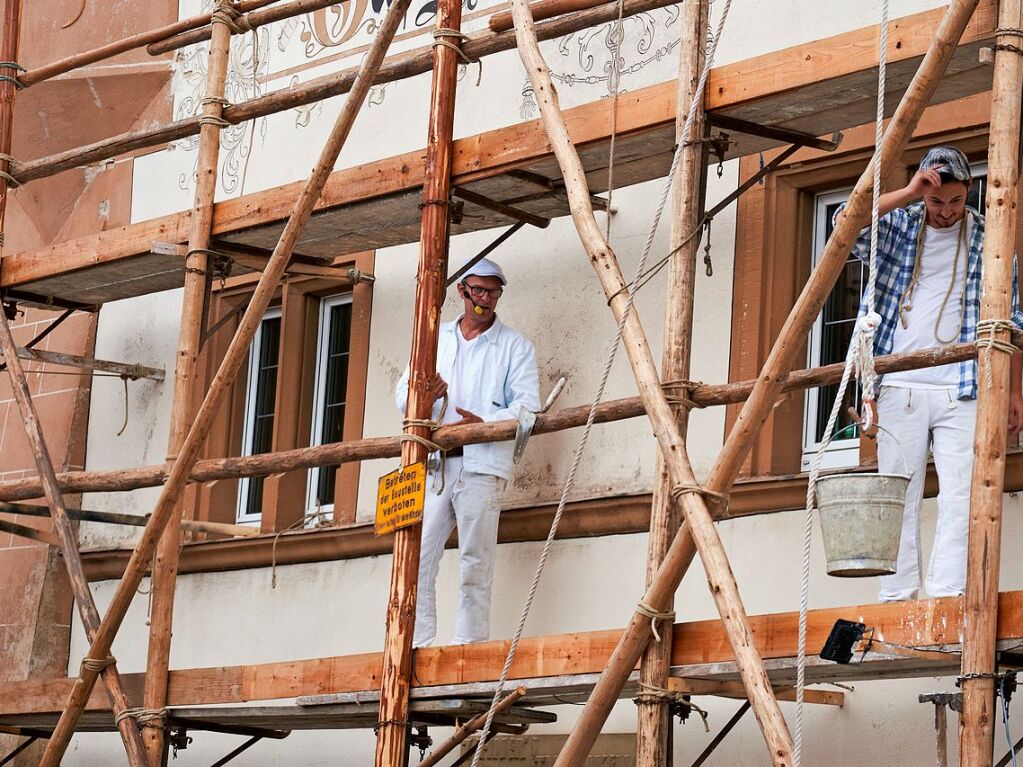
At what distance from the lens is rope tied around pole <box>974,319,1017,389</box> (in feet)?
22.4

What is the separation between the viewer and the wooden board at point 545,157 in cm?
790

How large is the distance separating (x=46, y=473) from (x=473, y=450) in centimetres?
249

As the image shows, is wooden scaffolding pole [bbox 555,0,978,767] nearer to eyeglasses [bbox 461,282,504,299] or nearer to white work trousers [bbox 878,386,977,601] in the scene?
white work trousers [bbox 878,386,977,601]

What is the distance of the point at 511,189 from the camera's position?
9.54 meters

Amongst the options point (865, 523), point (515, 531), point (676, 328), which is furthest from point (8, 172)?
point (865, 523)

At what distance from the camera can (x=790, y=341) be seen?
23.2 ft

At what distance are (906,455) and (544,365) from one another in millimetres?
3452

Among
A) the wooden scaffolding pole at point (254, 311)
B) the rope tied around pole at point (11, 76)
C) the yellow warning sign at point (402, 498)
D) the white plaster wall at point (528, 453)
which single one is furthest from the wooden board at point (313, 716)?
the rope tied around pole at point (11, 76)

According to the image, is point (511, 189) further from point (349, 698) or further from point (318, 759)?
point (318, 759)

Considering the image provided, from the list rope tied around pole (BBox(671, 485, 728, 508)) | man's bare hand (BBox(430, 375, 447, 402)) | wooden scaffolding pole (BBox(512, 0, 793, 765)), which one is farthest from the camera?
man's bare hand (BBox(430, 375, 447, 402))

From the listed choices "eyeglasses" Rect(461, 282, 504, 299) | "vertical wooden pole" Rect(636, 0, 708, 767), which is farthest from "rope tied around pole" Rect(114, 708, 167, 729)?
"vertical wooden pole" Rect(636, 0, 708, 767)

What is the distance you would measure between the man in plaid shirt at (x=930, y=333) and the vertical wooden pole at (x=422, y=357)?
1970 mm

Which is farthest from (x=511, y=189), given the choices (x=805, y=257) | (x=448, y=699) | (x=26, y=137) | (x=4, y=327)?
(x=26, y=137)

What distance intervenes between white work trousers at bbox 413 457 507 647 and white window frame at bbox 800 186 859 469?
1578 mm
